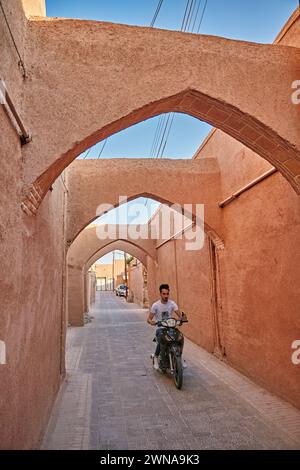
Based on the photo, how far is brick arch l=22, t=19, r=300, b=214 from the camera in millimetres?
3105

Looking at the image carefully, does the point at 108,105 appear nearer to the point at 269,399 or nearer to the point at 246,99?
the point at 246,99

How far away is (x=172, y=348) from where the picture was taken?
515cm

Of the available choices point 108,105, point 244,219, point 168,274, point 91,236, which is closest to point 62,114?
point 108,105

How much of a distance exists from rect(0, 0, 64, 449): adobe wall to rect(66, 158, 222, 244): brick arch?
344 cm

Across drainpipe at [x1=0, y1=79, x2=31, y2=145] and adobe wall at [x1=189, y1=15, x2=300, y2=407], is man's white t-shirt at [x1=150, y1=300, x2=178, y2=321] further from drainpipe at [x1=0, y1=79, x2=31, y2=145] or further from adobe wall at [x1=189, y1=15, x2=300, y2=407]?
drainpipe at [x1=0, y1=79, x2=31, y2=145]

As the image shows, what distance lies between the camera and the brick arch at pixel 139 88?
3.11 meters

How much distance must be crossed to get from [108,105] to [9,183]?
142 centimetres

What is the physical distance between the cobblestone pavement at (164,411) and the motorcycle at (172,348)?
0.18 meters
